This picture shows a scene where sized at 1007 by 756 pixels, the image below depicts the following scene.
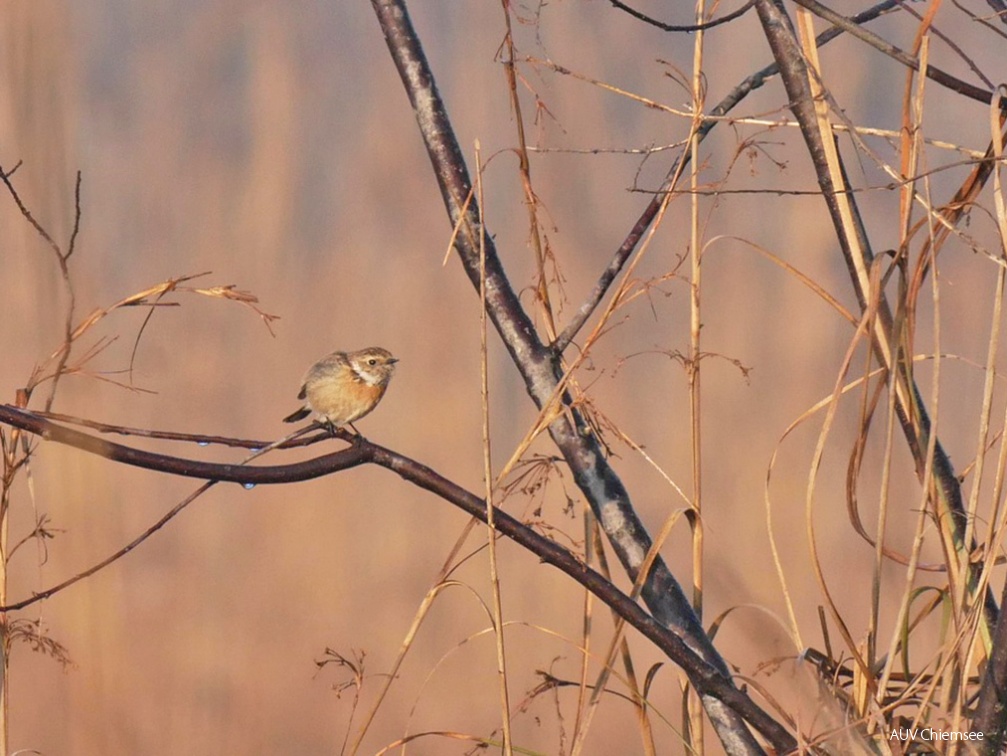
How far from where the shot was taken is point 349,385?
254 centimetres

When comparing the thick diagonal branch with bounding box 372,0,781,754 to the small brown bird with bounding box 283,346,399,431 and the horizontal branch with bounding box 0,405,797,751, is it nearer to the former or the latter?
the horizontal branch with bounding box 0,405,797,751

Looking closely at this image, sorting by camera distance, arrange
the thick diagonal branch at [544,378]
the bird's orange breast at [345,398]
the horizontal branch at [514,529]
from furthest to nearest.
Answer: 1. the bird's orange breast at [345,398]
2. the thick diagonal branch at [544,378]
3. the horizontal branch at [514,529]

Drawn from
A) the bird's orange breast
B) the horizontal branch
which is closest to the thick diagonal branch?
the horizontal branch

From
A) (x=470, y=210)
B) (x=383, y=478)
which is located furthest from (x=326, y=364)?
(x=383, y=478)

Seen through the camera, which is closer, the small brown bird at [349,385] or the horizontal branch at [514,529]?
the horizontal branch at [514,529]

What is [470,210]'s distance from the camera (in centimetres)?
141

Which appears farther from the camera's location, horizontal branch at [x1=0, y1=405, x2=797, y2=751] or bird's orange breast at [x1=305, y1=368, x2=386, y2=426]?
bird's orange breast at [x1=305, y1=368, x2=386, y2=426]

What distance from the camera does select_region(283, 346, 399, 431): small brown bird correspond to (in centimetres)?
253

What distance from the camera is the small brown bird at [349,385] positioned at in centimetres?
253

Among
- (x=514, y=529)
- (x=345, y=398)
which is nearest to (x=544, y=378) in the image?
(x=514, y=529)

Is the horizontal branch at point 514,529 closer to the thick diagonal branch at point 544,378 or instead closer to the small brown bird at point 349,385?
the thick diagonal branch at point 544,378

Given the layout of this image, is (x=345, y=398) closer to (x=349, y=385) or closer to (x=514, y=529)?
(x=349, y=385)

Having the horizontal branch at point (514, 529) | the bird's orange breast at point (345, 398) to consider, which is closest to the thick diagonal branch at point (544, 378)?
the horizontal branch at point (514, 529)

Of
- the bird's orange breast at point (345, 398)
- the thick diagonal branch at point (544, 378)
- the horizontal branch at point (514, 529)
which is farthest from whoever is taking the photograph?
the bird's orange breast at point (345, 398)
